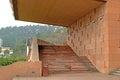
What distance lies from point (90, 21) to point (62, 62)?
2.90 metres

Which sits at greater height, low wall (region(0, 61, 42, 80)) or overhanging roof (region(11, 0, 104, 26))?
overhanging roof (region(11, 0, 104, 26))

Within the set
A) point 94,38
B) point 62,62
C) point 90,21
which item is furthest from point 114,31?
point 62,62

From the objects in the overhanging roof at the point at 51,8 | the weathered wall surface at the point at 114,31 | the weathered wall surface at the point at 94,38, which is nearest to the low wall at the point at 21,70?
the weathered wall surface at the point at 94,38

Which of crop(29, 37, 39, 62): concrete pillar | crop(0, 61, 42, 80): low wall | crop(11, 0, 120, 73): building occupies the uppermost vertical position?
crop(11, 0, 120, 73): building

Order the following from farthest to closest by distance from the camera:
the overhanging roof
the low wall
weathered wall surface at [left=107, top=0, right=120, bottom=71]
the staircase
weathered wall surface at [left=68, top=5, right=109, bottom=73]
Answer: the overhanging roof
the staircase
weathered wall surface at [left=68, top=5, right=109, bottom=73]
weathered wall surface at [left=107, top=0, right=120, bottom=71]
the low wall

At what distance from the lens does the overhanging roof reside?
41.0 feet

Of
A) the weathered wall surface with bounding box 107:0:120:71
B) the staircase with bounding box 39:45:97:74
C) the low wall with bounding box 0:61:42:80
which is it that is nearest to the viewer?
the low wall with bounding box 0:61:42:80

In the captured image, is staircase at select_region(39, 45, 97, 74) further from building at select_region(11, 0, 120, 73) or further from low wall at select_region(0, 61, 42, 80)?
low wall at select_region(0, 61, 42, 80)

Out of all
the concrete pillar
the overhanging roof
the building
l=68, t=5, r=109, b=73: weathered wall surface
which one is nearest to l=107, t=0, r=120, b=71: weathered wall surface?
the building

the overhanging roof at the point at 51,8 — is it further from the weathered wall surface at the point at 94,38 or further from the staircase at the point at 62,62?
the staircase at the point at 62,62

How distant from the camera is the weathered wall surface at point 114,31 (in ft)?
36.4

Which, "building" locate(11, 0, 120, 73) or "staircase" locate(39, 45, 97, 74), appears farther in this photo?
"staircase" locate(39, 45, 97, 74)

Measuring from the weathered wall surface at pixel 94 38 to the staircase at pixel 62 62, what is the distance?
A: 0.50 meters

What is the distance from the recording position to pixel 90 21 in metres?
13.7
